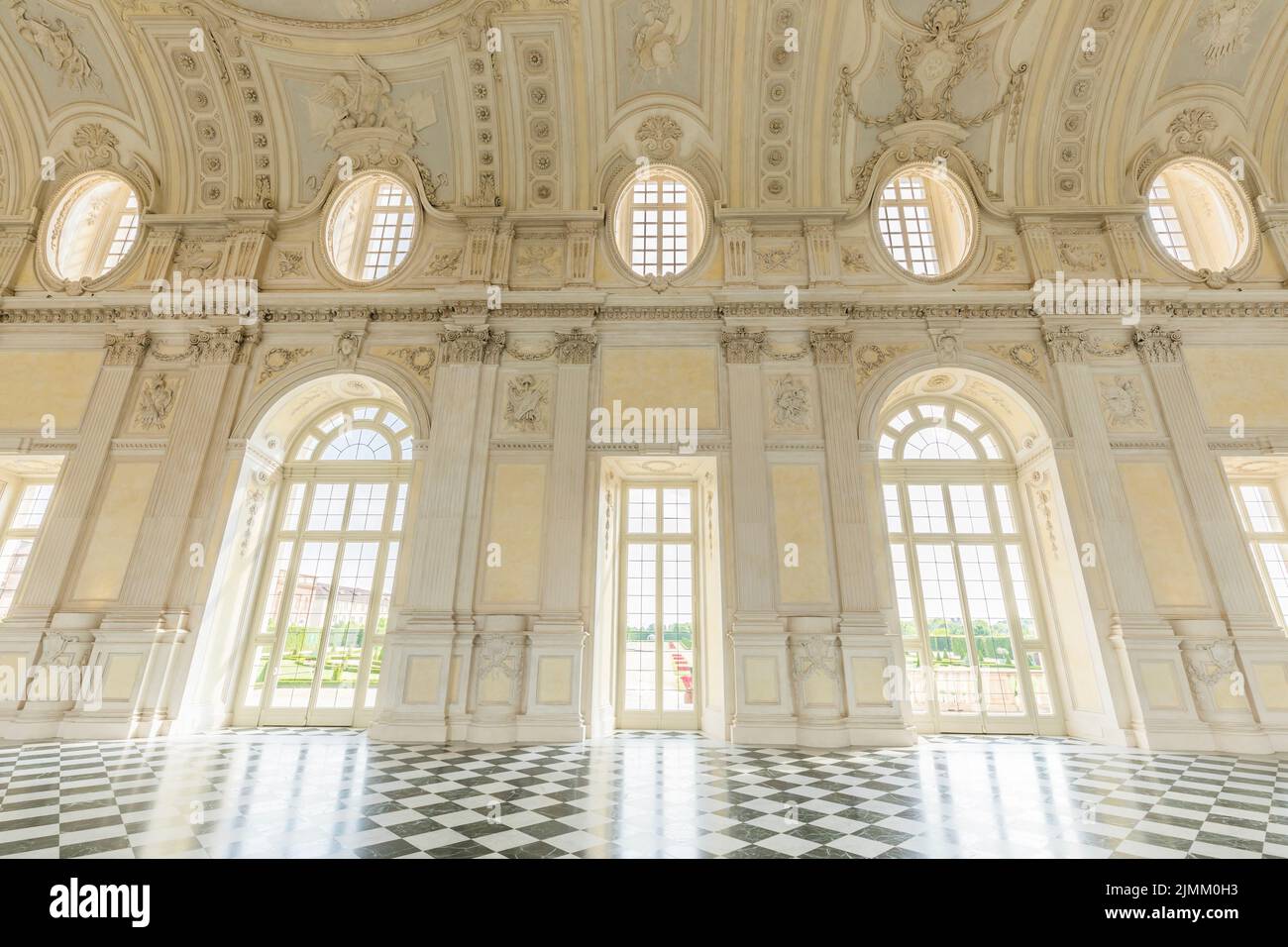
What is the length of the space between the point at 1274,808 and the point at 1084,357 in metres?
6.63

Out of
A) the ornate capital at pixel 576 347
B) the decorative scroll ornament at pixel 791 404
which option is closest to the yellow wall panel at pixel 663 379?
the ornate capital at pixel 576 347

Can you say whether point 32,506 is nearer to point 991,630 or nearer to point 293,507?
point 293,507

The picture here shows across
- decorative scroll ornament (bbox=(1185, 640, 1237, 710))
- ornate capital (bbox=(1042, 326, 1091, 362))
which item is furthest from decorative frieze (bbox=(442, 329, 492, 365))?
decorative scroll ornament (bbox=(1185, 640, 1237, 710))

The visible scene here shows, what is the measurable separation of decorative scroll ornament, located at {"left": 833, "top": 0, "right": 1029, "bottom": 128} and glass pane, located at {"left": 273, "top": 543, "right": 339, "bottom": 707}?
36.7ft

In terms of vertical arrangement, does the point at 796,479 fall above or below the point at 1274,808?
above

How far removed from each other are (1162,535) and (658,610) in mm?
7206

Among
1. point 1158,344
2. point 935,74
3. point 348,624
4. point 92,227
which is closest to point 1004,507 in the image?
point 1158,344

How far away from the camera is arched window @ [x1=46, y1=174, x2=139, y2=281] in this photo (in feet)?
33.6

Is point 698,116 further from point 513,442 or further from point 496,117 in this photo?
point 513,442

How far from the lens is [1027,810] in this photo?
425 centimetres

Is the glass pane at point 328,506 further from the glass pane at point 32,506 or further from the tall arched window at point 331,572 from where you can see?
the glass pane at point 32,506

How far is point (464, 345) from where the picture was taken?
9.19 m

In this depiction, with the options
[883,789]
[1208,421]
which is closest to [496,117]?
[883,789]
